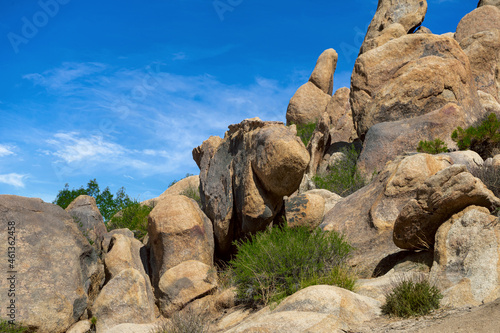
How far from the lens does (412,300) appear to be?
6.23 meters

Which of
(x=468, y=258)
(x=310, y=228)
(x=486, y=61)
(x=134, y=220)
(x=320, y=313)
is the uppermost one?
(x=486, y=61)

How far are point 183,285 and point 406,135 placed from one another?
923 cm

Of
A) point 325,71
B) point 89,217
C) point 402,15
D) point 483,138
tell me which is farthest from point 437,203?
point 402,15

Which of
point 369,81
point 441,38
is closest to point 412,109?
point 369,81

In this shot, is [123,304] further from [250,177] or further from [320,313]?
[320,313]

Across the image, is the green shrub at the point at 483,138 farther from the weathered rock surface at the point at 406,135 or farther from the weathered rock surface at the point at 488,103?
the weathered rock surface at the point at 488,103

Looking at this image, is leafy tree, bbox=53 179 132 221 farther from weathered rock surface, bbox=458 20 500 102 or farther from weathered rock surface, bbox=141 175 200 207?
weathered rock surface, bbox=458 20 500 102

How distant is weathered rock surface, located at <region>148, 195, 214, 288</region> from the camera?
11.9 meters

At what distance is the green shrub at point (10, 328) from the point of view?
343 inches

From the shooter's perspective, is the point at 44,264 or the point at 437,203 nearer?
the point at 437,203

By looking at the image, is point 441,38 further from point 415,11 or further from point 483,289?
point 415,11

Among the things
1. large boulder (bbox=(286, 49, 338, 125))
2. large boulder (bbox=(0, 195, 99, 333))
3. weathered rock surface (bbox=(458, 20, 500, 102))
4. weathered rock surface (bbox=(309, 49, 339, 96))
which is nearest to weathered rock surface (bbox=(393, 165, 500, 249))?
large boulder (bbox=(0, 195, 99, 333))

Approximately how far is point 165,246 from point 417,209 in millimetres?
6839

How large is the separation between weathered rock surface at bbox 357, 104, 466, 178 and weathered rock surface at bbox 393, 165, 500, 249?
7.50m
